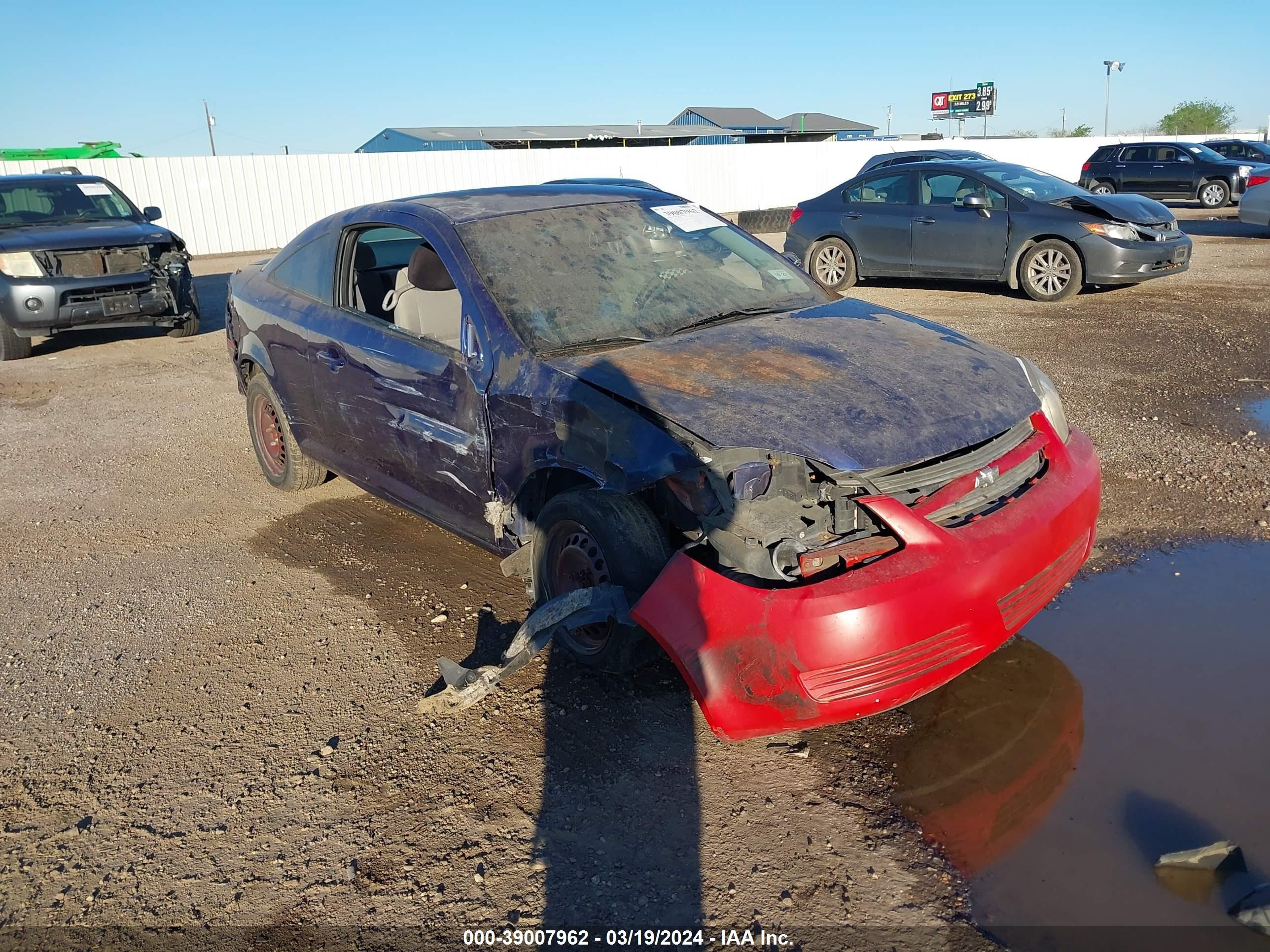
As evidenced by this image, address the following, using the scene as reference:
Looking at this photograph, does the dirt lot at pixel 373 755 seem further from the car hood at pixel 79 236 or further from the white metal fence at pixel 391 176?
the white metal fence at pixel 391 176

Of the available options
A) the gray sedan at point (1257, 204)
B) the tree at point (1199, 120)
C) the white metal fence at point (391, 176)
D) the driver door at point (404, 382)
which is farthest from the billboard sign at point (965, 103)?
the driver door at point (404, 382)

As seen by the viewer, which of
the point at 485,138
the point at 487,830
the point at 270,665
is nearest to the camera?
the point at 487,830

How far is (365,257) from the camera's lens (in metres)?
5.08

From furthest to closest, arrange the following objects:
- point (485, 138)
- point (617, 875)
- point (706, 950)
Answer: point (485, 138), point (617, 875), point (706, 950)

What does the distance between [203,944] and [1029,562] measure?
2542mm

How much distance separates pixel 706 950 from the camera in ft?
7.80

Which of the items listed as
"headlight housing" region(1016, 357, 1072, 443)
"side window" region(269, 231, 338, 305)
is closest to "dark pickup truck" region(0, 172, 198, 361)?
"side window" region(269, 231, 338, 305)

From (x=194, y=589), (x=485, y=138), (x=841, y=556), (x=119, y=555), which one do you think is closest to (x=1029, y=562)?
(x=841, y=556)

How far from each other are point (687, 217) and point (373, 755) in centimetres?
281

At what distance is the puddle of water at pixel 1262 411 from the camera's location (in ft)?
20.1

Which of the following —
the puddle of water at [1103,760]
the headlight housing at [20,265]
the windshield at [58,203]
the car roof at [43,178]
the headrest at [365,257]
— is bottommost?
the puddle of water at [1103,760]

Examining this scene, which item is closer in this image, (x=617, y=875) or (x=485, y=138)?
(x=617, y=875)

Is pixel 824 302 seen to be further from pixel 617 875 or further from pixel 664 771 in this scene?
pixel 617 875

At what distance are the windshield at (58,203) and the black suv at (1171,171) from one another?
63.4 feet
